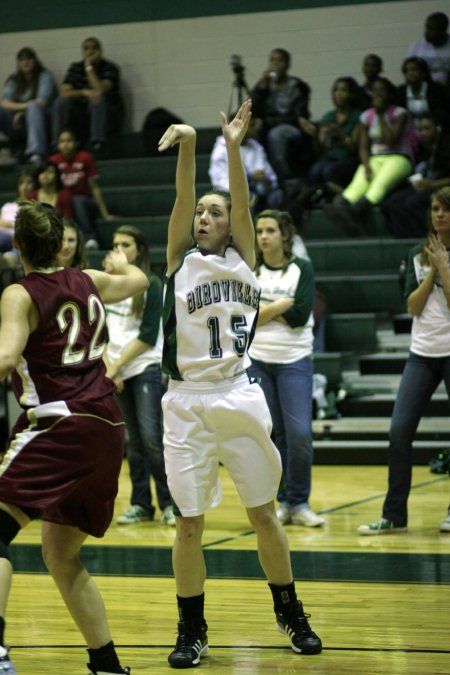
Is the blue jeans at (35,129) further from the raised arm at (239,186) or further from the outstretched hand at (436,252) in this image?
the raised arm at (239,186)

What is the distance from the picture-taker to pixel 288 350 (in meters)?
6.60

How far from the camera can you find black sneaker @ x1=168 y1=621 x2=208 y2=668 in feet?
13.3

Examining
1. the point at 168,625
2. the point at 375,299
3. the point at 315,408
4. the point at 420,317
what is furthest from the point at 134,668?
the point at 375,299

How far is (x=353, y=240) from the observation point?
1119 centimetres

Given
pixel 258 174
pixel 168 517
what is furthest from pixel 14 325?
pixel 258 174

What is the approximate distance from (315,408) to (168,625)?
17.0 feet

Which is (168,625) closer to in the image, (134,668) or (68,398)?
(134,668)

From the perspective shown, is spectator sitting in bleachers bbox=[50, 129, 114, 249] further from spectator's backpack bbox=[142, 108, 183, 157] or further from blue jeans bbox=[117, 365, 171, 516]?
blue jeans bbox=[117, 365, 171, 516]

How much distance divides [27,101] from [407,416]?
857 cm

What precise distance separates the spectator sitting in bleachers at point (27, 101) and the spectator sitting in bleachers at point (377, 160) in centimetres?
378

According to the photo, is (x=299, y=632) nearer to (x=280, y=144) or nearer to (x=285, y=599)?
(x=285, y=599)

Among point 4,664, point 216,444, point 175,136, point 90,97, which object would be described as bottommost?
point 4,664

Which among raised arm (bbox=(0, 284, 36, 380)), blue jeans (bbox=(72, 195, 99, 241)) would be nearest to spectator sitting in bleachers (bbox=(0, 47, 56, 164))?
blue jeans (bbox=(72, 195, 99, 241))

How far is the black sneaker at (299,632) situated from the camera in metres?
4.14
